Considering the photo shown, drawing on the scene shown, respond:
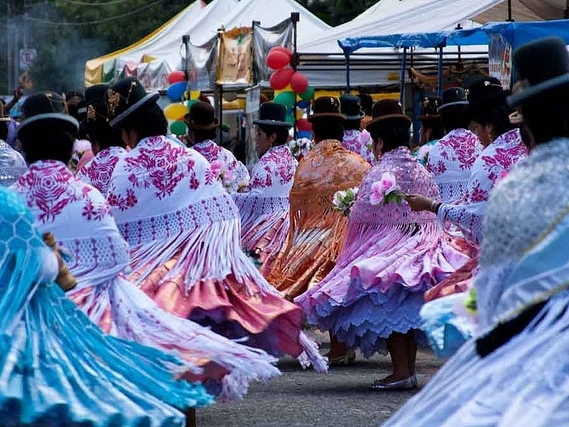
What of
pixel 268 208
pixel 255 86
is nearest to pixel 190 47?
pixel 255 86

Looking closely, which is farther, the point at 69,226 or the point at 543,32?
the point at 543,32

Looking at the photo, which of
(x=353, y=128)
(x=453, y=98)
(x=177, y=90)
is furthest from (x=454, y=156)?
(x=177, y=90)

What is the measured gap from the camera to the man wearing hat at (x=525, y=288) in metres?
3.95

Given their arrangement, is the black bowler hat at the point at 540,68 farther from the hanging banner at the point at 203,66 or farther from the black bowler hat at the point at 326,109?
the hanging banner at the point at 203,66

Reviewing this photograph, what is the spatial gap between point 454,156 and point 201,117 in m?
2.23

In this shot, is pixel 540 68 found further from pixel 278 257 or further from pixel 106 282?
pixel 278 257

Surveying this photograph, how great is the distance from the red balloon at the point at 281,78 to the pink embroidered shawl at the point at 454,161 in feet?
19.5

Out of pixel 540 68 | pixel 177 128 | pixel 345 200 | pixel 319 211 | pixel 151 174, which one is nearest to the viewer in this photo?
pixel 540 68

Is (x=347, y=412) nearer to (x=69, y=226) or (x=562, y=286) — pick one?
(x=69, y=226)

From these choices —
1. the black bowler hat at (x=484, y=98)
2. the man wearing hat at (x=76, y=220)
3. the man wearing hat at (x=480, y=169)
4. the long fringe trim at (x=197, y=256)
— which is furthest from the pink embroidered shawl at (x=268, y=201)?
the man wearing hat at (x=76, y=220)

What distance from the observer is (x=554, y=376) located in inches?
155

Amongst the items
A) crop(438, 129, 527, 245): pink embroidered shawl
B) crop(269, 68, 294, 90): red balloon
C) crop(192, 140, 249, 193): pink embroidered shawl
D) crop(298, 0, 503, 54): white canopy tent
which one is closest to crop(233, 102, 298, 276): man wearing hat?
crop(192, 140, 249, 193): pink embroidered shawl

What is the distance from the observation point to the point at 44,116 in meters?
6.23

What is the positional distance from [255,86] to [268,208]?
5.63 metres
